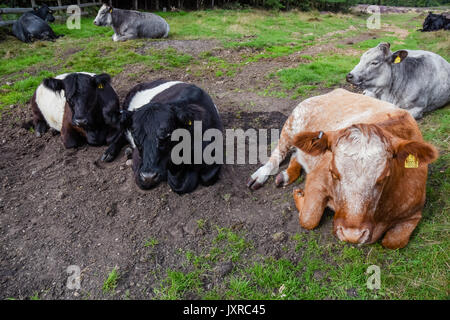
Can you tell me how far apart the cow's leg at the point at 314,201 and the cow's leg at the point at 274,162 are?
1075mm

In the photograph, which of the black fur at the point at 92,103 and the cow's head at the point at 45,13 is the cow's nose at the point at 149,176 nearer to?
the black fur at the point at 92,103

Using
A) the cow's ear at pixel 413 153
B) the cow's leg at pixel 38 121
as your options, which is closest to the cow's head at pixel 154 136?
the cow's ear at pixel 413 153

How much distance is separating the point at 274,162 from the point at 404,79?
12.0ft

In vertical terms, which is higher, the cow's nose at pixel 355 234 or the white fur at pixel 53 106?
the white fur at pixel 53 106

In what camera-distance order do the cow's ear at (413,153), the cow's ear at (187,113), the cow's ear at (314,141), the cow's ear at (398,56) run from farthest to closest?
1. the cow's ear at (398,56)
2. the cow's ear at (187,113)
3. the cow's ear at (314,141)
4. the cow's ear at (413,153)

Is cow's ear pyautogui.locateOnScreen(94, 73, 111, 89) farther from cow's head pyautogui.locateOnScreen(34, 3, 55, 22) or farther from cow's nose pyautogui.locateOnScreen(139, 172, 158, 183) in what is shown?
cow's head pyautogui.locateOnScreen(34, 3, 55, 22)

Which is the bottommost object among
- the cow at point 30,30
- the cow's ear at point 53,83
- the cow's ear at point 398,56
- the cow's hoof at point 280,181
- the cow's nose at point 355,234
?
the cow's hoof at point 280,181

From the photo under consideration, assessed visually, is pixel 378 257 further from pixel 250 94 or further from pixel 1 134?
pixel 1 134

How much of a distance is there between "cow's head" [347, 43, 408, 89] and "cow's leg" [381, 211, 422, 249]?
392cm

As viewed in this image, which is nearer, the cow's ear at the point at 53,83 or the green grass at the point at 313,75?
the cow's ear at the point at 53,83

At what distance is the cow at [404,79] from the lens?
5934 millimetres

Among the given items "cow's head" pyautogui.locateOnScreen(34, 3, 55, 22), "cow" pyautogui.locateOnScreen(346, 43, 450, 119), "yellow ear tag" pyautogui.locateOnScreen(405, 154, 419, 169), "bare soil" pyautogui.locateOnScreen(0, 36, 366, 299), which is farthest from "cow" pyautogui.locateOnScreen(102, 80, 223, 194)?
"cow's head" pyautogui.locateOnScreen(34, 3, 55, 22)

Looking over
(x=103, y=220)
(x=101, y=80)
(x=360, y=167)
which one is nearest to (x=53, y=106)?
(x=101, y=80)
